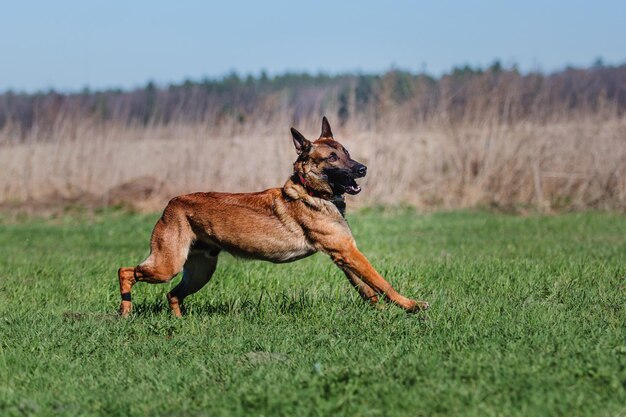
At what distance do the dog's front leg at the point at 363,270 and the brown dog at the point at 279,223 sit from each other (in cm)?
1

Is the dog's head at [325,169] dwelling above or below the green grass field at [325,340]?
above

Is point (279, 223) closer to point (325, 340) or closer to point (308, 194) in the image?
point (308, 194)

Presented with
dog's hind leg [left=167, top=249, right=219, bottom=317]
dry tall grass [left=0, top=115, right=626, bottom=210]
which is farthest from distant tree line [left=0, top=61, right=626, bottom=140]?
dog's hind leg [left=167, top=249, right=219, bottom=317]

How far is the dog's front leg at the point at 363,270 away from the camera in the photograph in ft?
23.9

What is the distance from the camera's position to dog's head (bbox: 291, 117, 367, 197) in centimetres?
770

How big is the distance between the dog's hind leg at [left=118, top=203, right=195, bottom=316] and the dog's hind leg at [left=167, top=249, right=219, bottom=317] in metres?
0.30

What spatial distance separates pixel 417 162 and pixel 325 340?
13388 mm

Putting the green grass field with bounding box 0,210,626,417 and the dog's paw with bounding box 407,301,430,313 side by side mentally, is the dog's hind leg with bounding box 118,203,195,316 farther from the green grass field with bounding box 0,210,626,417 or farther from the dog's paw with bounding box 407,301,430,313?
the dog's paw with bounding box 407,301,430,313

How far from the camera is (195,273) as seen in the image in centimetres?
820

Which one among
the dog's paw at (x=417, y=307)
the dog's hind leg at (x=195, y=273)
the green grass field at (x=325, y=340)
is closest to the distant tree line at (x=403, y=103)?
the green grass field at (x=325, y=340)

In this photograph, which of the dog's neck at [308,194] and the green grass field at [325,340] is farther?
the dog's neck at [308,194]

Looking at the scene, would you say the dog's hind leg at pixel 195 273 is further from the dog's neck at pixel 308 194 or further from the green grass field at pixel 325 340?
the dog's neck at pixel 308 194

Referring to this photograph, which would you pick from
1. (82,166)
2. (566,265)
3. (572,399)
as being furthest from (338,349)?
(82,166)

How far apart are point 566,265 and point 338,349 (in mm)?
4191
